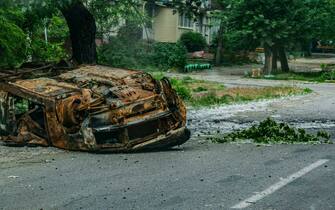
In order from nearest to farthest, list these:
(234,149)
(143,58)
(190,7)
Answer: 1. (234,149)
2. (190,7)
3. (143,58)

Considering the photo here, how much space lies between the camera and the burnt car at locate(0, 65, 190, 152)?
9305mm

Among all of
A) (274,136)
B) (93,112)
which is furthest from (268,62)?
(93,112)

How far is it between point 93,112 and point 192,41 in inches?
1495

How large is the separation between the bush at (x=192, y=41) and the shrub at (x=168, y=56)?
915 cm

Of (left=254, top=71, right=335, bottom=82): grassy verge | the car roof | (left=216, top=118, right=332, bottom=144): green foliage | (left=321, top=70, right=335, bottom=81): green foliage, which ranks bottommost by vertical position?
(left=254, top=71, right=335, bottom=82): grassy verge

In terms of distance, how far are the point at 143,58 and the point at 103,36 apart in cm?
320

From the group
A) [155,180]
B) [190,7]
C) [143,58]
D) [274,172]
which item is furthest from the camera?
[143,58]

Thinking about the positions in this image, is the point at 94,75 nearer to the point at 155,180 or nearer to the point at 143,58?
the point at 155,180

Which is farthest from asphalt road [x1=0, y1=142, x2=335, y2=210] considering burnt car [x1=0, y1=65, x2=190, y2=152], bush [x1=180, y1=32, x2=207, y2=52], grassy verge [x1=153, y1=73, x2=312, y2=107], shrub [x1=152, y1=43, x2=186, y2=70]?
bush [x1=180, y1=32, x2=207, y2=52]

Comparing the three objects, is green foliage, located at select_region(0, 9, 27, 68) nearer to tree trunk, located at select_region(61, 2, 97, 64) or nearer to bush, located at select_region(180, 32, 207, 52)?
tree trunk, located at select_region(61, 2, 97, 64)

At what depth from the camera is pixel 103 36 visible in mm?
30562

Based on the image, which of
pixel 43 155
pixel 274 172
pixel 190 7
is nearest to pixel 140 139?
pixel 43 155

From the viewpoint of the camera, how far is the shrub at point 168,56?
36312 millimetres

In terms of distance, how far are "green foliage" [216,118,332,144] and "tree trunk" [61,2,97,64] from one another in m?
4.47
